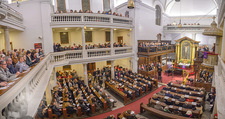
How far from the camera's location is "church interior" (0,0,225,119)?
4.97 m

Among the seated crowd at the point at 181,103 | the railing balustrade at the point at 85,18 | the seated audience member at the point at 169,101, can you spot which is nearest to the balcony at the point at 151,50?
the railing balustrade at the point at 85,18

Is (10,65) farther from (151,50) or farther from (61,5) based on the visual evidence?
(151,50)

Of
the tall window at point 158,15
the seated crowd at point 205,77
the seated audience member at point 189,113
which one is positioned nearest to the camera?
the seated audience member at point 189,113

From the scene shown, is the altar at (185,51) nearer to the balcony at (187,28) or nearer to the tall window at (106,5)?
the balcony at (187,28)

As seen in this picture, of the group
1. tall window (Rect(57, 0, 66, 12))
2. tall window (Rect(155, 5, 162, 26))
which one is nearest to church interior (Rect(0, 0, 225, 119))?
tall window (Rect(155, 5, 162, 26))

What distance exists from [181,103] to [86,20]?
10887mm

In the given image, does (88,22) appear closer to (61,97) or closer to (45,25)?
(45,25)

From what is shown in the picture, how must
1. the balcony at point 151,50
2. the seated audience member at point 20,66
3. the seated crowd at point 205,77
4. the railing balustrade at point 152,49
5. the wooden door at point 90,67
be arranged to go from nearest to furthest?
the seated audience member at point 20,66
the seated crowd at point 205,77
the balcony at point 151,50
the railing balustrade at point 152,49
the wooden door at point 90,67

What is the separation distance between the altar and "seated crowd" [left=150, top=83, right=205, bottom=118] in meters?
10.4

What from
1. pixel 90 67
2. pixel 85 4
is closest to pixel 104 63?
pixel 90 67

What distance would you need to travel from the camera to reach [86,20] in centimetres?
1280

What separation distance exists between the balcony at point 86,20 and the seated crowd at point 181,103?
8.88 m

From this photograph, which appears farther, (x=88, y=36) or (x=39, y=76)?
(x=88, y=36)

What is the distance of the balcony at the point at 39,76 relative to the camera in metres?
3.09
